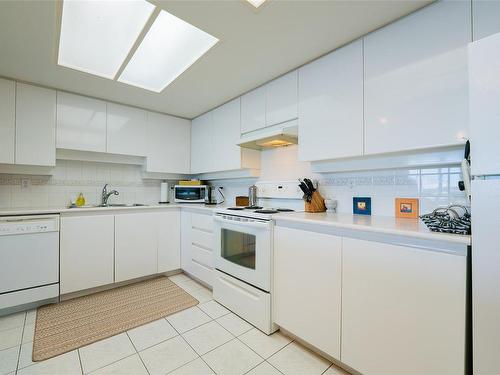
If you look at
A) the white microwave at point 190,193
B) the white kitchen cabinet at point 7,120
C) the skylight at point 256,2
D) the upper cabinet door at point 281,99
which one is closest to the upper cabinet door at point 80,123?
the white kitchen cabinet at point 7,120

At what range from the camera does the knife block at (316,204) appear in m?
2.04

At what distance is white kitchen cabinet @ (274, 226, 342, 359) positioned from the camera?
1401 mm

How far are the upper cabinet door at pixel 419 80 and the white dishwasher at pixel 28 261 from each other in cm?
287

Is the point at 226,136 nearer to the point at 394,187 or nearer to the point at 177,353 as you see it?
the point at 394,187

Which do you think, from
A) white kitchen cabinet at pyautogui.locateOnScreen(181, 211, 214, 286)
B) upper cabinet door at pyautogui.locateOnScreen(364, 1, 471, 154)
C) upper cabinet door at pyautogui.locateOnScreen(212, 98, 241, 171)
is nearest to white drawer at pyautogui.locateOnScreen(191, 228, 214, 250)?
white kitchen cabinet at pyautogui.locateOnScreen(181, 211, 214, 286)

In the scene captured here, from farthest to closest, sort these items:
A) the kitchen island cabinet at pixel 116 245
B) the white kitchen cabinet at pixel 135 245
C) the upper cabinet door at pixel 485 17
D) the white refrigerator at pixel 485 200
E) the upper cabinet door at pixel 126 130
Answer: the upper cabinet door at pixel 126 130
the white kitchen cabinet at pixel 135 245
the kitchen island cabinet at pixel 116 245
the upper cabinet door at pixel 485 17
the white refrigerator at pixel 485 200

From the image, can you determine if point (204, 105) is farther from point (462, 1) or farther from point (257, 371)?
point (257, 371)

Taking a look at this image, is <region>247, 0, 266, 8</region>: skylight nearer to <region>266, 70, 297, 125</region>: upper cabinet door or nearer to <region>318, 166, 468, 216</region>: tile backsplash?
<region>266, 70, 297, 125</region>: upper cabinet door

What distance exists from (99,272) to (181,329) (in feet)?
4.12

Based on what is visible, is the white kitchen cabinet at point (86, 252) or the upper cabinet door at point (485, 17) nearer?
the upper cabinet door at point (485, 17)

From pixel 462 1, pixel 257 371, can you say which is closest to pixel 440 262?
pixel 257 371

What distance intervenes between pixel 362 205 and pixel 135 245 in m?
2.47

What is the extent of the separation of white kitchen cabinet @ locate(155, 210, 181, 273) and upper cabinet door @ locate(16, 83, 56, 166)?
1.31 metres

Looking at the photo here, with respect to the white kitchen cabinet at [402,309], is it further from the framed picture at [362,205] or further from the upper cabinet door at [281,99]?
the upper cabinet door at [281,99]
